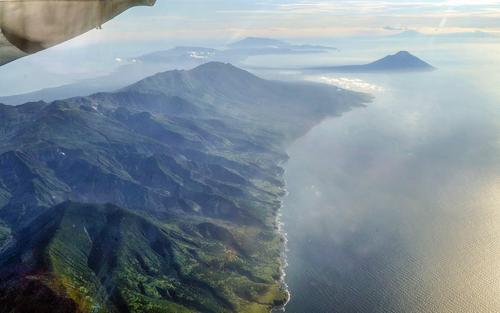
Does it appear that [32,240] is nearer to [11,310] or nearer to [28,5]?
[11,310]

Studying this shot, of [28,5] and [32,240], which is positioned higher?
[28,5]

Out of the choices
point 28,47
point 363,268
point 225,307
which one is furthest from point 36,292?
point 28,47

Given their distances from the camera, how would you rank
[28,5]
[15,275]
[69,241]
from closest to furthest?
[28,5] → [15,275] → [69,241]

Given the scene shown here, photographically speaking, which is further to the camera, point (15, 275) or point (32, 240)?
point (32, 240)

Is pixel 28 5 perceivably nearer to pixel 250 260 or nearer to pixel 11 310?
pixel 11 310

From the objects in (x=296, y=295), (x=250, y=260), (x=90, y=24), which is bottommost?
(x=250, y=260)

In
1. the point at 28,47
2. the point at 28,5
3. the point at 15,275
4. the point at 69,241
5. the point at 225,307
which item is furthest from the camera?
the point at 69,241

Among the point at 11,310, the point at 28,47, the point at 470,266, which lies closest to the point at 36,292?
the point at 11,310

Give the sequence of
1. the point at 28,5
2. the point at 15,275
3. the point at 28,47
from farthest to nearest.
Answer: the point at 15,275 → the point at 28,47 → the point at 28,5

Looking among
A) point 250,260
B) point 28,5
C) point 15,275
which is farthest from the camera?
point 250,260
